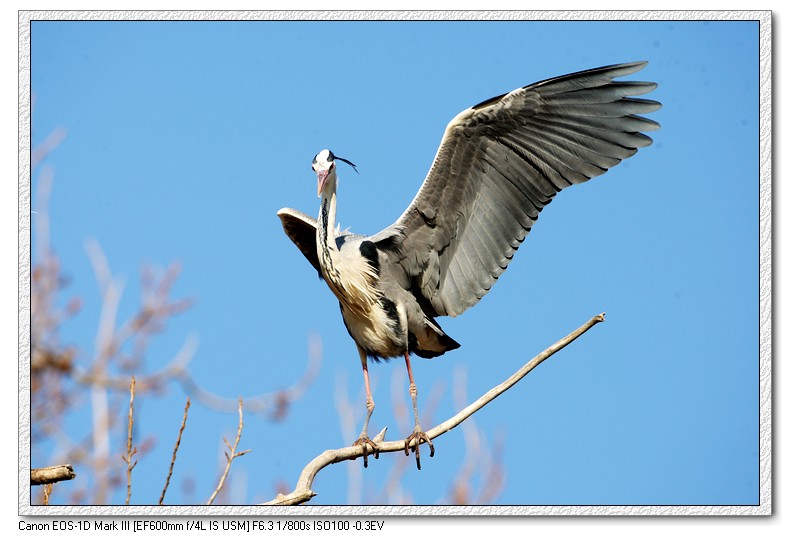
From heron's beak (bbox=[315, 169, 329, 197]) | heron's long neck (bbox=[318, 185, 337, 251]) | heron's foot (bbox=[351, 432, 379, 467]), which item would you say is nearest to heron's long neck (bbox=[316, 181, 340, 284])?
heron's long neck (bbox=[318, 185, 337, 251])

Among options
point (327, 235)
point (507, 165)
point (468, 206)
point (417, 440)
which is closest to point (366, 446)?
point (417, 440)

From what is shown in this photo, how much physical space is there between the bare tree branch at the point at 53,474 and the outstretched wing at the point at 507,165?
1830 millimetres

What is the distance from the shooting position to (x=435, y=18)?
3418 millimetres

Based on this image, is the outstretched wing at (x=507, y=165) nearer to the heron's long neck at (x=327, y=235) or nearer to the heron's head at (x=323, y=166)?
the heron's long neck at (x=327, y=235)

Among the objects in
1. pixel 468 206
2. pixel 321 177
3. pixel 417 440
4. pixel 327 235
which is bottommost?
pixel 417 440

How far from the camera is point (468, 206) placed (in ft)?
12.6

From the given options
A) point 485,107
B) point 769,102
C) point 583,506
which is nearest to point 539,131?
point 485,107

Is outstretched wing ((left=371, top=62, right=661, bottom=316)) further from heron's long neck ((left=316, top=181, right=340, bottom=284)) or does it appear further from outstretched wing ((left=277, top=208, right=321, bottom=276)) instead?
outstretched wing ((left=277, top=208, right=321, bottom=276))

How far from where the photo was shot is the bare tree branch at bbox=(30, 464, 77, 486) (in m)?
2.37

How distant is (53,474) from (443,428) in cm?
132

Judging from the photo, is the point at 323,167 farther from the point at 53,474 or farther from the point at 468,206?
the point at 53,474

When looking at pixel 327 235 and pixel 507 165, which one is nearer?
pixel 507 165
